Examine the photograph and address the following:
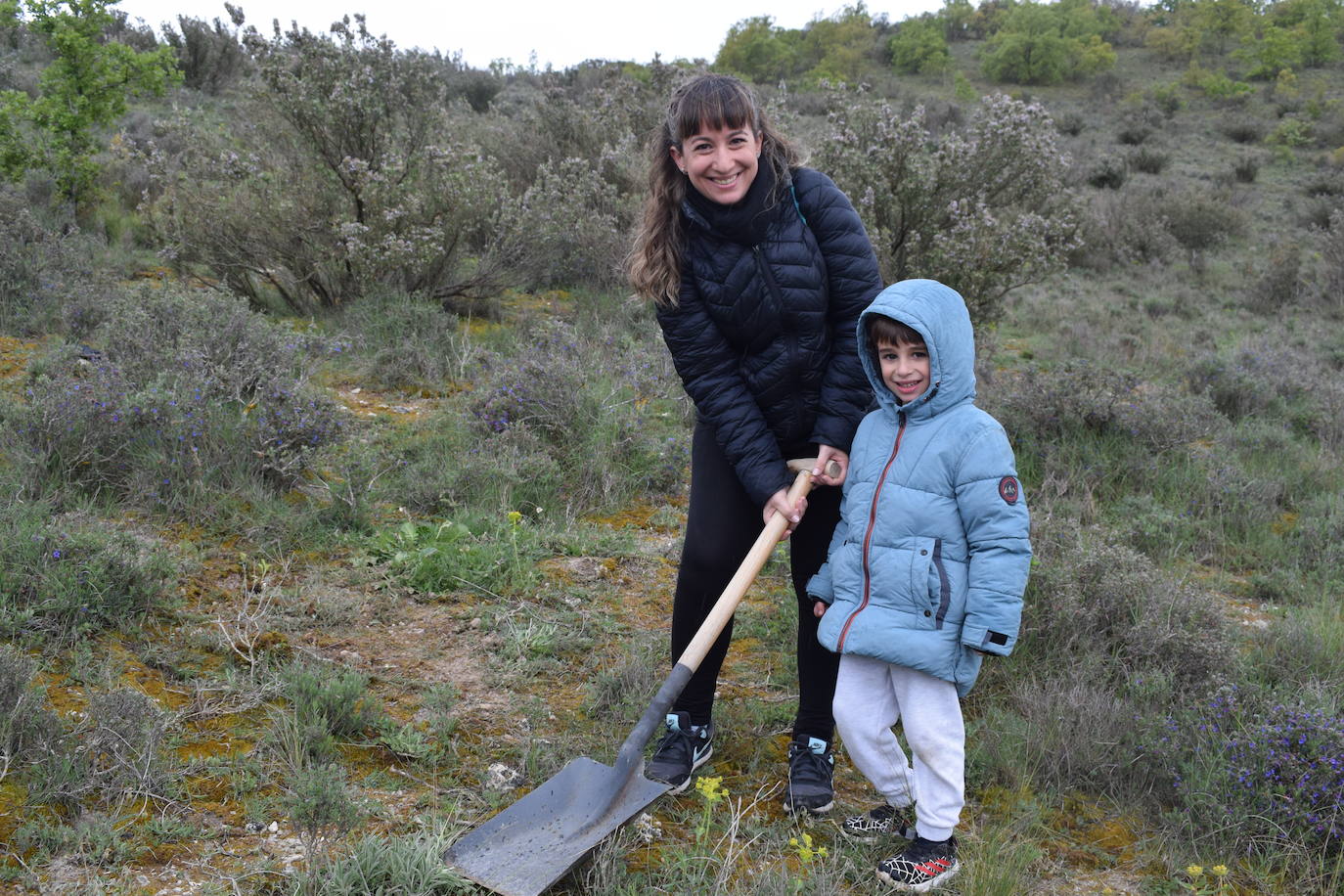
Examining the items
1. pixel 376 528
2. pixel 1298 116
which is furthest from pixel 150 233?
pixel 1298 116

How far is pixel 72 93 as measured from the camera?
8.01 m

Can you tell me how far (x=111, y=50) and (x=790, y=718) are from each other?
8171 millimetres

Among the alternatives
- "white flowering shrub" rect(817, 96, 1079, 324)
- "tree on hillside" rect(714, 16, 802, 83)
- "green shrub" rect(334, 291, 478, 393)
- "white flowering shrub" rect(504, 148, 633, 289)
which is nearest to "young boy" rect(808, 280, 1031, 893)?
"green shrub" rect(334, 291, 478, 393)

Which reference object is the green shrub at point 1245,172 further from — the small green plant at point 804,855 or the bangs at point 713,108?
the small green plant at point 804,855

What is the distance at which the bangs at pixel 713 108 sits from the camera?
247 centimetres

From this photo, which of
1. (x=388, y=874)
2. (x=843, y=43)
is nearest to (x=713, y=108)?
(x=388, y=874)

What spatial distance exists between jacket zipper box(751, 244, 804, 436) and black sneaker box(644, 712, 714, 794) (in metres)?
0.90

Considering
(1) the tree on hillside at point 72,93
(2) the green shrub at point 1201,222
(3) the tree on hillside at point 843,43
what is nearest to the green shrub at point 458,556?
(1) the tree on hillside at point 72,93

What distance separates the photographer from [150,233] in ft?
27.0

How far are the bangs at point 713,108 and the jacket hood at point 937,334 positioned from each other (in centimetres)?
58

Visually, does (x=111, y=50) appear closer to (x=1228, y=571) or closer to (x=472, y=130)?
(x=472, y=130)

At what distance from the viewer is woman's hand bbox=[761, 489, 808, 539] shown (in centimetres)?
256

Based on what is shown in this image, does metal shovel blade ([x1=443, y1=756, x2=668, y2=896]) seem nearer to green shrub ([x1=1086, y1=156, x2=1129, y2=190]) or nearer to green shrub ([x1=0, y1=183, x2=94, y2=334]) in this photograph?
green shrub ([x1=0, y1=183, x2=94, y2=334])

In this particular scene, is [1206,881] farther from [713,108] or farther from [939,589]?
[713,108]
